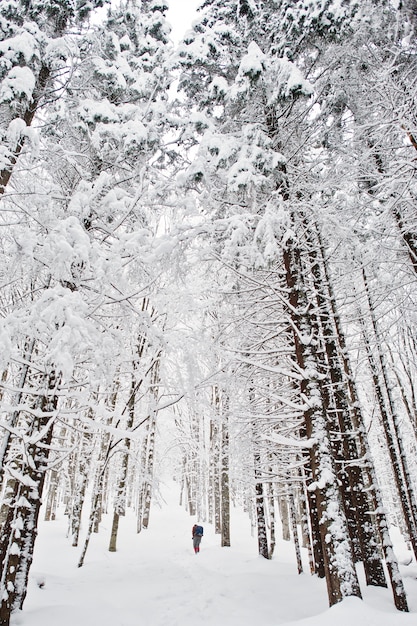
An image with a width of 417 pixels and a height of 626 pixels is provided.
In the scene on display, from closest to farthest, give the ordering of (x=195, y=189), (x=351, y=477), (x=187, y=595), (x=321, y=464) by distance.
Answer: (x=321, y=464), (x=195, y=189), (x=351, y=477), (x=187, y=595)

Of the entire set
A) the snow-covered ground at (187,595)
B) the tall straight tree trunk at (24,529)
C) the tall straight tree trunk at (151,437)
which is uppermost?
the tall straight tree trunk at (151,437)

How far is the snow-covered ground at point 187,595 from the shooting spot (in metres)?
5.22

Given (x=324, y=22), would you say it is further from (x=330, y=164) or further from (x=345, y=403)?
(x=345, y=403)

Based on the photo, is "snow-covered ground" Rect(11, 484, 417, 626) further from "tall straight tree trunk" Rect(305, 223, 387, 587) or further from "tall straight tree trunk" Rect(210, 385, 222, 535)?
"tall straight tree trunk" Rect(210, 385, 222, 535)

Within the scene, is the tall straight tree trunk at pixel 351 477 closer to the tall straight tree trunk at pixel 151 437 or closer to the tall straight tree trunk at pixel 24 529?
the tall straight tree trunk at pixel 151 437

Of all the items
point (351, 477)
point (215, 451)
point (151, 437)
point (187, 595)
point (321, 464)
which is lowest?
point (187, 595)

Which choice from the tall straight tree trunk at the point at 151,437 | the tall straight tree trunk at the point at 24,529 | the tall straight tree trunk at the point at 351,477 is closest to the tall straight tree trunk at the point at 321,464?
the tall straight tree trunk at the point at 351,477

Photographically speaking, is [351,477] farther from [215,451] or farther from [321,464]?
[215,451]

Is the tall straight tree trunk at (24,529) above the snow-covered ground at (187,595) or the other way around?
above

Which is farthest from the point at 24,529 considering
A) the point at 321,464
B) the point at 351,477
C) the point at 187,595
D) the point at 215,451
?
the point at 215,451

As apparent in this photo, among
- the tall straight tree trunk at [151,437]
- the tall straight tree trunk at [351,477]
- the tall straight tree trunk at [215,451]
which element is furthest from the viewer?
the tall straight tree trunk at [215,451]

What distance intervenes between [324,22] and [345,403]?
7.22m

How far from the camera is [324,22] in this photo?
582 centimetres

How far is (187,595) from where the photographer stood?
798 centimetres
